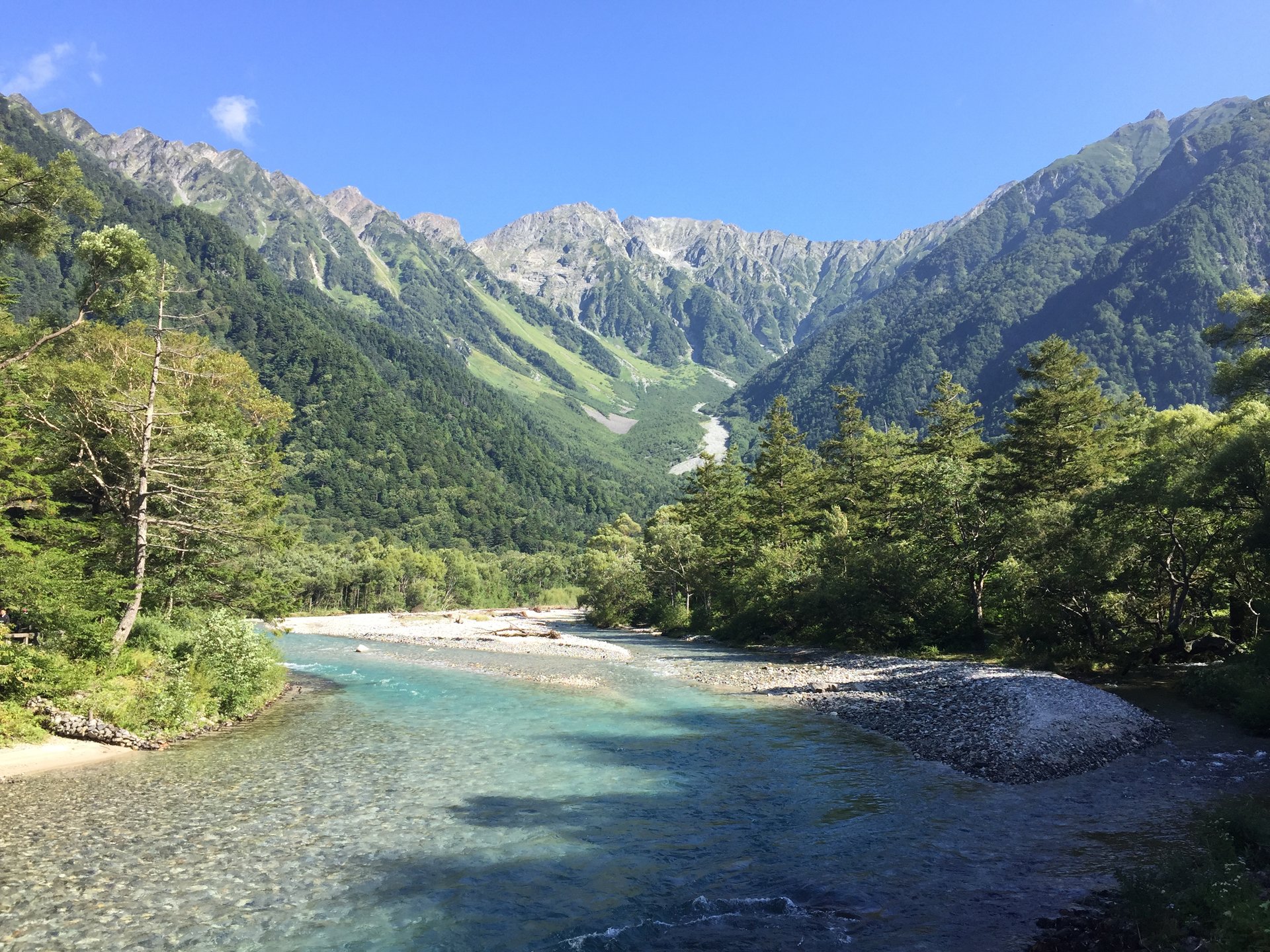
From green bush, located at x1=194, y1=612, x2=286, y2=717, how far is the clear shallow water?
1.90 m

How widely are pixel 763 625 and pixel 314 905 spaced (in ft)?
153

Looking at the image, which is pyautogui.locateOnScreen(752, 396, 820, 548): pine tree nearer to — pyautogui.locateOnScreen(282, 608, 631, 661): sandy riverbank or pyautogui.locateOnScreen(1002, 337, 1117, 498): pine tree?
pyautogui.locateOnScreen(282, 608, 631, 661): sandy riverbank

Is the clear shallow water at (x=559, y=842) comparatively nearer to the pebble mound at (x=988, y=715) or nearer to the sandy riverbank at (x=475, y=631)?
the pebble mound at (x=988, y=715)

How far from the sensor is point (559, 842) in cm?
1270

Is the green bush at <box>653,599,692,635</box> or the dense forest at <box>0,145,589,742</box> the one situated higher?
the dense forest at <box>0,145,589,742</box>

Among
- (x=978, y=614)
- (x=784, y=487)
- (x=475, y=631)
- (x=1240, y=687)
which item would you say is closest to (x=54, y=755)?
(x=1240, y=687)

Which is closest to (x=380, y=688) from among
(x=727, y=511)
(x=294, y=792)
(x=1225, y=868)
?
(x=294, y=792)

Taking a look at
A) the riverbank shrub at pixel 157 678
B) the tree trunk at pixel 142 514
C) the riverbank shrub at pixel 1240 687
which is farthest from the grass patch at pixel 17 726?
the riverbank shrub at pixel 1240 687

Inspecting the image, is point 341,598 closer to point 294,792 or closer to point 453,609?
point 453,609

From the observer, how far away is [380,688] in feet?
107

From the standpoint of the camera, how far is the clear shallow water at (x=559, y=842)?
934 cm

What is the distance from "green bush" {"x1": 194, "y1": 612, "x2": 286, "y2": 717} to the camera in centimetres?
2275

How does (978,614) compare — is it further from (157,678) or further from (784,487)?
(157,678)

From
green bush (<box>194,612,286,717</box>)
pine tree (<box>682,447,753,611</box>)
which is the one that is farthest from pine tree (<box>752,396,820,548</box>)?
green bush (<box>194,612,286,717</box>)
